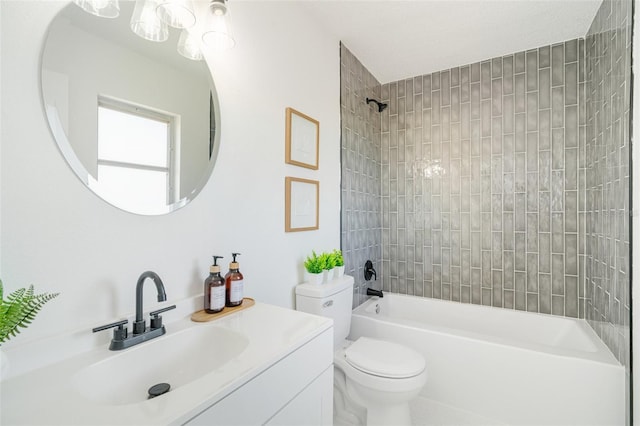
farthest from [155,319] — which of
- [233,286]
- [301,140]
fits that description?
[301,140]

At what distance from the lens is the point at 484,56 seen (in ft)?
7.91

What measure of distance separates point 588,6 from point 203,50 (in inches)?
91.0

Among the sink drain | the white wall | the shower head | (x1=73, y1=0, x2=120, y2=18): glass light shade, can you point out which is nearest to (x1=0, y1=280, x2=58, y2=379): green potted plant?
the white wall

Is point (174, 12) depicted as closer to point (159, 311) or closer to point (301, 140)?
point (301, 140)

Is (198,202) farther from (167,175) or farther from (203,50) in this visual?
(203,50)

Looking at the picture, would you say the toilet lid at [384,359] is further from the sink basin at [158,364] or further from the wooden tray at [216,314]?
the sink basin at [158,364]

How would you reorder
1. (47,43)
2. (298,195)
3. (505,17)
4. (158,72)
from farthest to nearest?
(505,17) → (298,195) → (158,72) → (47,43)

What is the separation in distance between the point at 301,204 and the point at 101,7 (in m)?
1.18

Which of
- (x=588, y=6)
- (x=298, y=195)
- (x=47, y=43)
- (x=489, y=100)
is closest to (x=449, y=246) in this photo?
(x=489, y=100)

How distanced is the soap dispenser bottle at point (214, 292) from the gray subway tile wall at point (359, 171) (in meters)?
1.19

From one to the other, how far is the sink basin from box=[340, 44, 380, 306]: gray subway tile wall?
4.34 feet

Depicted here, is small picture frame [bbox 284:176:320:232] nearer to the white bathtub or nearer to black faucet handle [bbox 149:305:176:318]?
black faucet handle [bbox 149:305:176:318]

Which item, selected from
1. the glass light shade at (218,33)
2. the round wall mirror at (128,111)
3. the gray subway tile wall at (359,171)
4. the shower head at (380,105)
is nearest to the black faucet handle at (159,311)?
the round wall mirror at (128,111)

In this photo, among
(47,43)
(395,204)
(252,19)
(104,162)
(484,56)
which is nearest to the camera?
(47,43)
